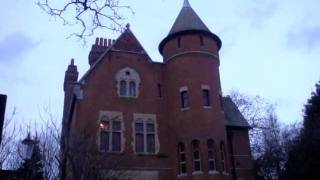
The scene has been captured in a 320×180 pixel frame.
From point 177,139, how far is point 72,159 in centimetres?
1095

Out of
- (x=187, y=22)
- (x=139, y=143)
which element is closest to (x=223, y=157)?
(x=139, y=143)

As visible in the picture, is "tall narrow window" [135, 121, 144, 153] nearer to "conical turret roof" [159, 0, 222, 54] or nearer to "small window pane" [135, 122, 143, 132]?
"small window pane" [135, 122, 143, 132]

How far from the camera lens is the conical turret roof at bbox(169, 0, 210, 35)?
33531 millimetres

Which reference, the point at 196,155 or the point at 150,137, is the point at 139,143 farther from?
the point at 196,155

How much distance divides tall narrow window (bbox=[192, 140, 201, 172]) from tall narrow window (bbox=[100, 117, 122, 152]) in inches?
199

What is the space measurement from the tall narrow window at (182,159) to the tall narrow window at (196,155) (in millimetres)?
695

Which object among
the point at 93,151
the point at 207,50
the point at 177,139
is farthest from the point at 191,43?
the point at 93,151

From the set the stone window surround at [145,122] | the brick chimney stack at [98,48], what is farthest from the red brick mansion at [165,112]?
the brick chimney stack at [98,48]

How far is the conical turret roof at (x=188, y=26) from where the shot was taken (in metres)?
33.3

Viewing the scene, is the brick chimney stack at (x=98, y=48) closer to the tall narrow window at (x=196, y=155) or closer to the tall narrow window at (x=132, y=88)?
the tall narrow window at (x=132, y=88)

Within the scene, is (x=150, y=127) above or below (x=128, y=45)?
below

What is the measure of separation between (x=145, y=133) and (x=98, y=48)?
8.85 metres

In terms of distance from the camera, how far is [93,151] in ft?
81.0

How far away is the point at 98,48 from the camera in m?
Answer: 36.0
